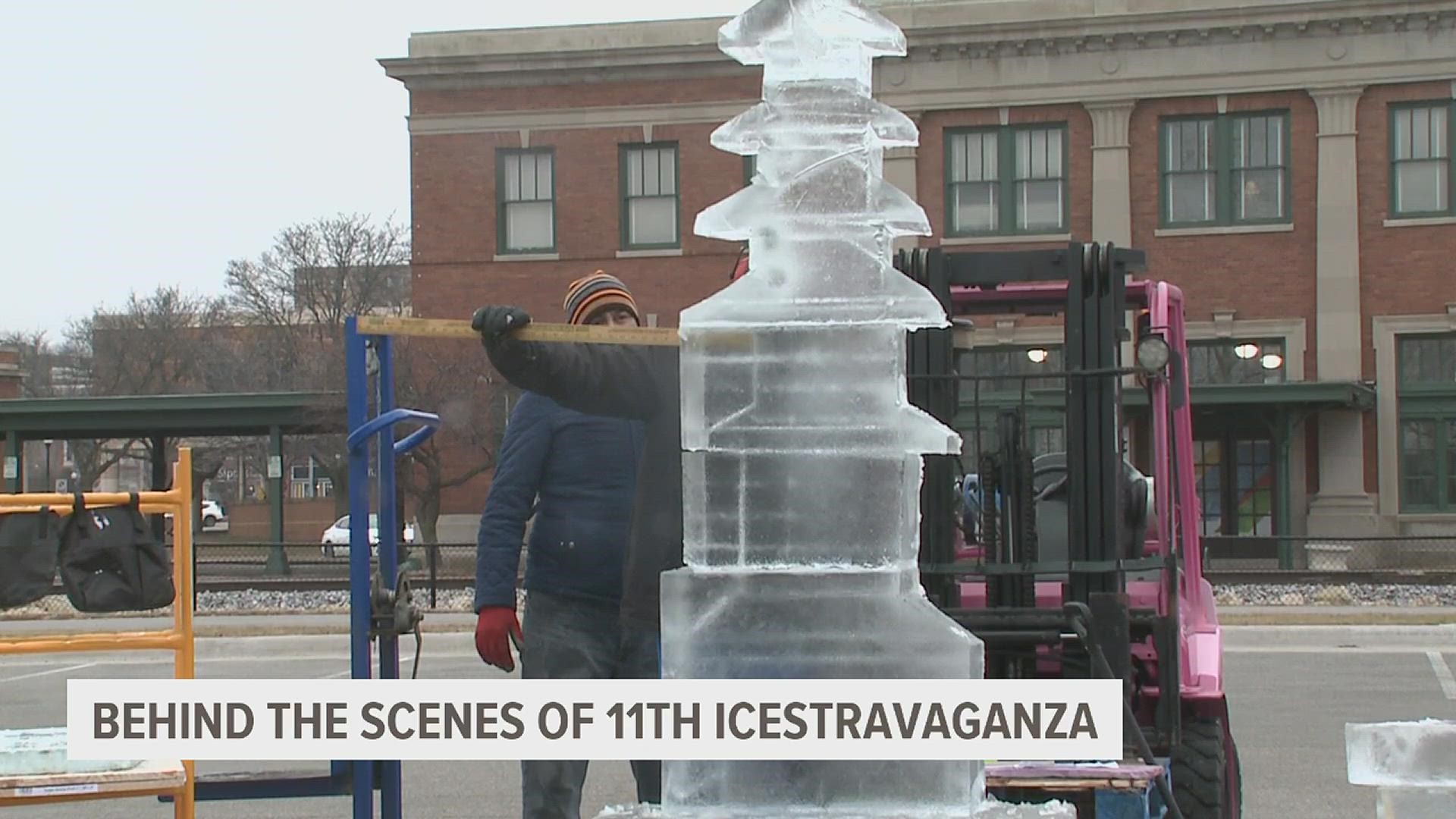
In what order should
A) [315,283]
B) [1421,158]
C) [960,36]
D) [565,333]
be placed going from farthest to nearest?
[315,283]
[960,36]
[1421,158]
[565,333]

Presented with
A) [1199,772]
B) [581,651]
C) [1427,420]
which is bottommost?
[1199,772]

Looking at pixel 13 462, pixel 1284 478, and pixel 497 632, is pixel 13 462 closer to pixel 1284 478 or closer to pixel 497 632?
pixel 1284 478

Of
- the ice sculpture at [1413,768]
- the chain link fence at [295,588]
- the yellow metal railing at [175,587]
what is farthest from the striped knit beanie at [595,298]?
the chain link fence at [295,588]

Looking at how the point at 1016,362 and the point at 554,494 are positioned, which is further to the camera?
the point at 1016,362

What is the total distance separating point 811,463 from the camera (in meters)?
2.92

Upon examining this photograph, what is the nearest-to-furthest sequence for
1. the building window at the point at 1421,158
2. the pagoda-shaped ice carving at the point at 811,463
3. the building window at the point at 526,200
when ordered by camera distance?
the pagoda-shaped ice carving at the point at 811,463 < the building window at the point at 1421,158 < the building window at the point at 526,200

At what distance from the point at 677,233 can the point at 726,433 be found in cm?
2674

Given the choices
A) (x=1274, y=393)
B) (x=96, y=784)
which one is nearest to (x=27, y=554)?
(x=96, y=784)

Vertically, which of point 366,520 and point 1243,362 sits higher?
point 1243,362

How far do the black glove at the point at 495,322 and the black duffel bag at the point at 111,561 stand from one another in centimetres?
254

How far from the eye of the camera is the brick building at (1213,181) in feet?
88.0

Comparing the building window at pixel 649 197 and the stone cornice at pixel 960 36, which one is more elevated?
the stone cornice at pixel 960 36

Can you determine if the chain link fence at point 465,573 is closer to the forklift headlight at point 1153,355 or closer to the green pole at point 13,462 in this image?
the green pole at point 13,462

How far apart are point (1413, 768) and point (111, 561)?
4.36 m
